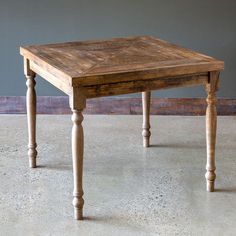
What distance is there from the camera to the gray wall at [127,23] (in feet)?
11.3

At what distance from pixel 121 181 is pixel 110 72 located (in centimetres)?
67

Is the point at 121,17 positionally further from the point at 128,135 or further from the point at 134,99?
the point at 128,135

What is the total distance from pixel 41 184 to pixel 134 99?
3.93 ft

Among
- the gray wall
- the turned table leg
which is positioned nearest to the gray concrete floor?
the turned table leg

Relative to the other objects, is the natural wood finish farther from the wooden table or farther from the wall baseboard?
the wall baseboard

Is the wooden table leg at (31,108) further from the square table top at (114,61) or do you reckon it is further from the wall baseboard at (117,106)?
the wall baseboard at (117,106)

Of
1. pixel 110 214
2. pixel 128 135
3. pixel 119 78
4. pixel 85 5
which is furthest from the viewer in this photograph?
pixel 85 5

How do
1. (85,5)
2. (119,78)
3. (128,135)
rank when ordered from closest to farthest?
(119,78), (128,135), (85,5)

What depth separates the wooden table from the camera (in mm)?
2121

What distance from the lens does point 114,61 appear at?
2320 millimetres

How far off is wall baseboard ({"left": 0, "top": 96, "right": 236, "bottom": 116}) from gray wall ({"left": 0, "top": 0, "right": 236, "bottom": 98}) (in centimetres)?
19

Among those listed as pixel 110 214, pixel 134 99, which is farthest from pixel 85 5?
pixel 110 214

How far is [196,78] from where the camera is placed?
2.32 m

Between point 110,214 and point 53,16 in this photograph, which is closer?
point 110,214
